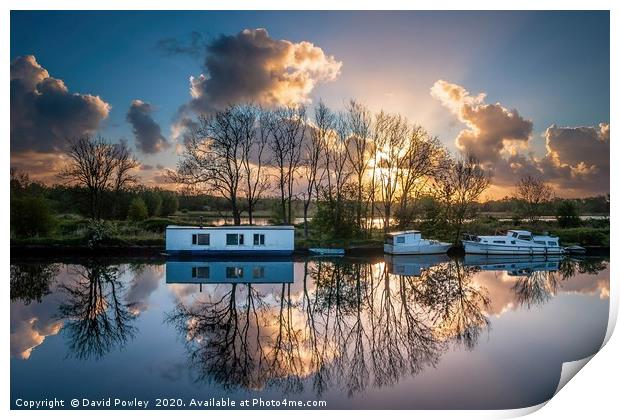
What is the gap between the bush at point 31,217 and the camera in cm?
1458

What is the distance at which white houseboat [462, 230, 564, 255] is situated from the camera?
1689cm

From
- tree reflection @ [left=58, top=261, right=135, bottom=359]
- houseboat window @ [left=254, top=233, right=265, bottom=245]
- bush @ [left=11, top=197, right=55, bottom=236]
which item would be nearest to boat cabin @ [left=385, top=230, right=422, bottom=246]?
houseboat window @ [left=254, top=233, right=265, bottom=245]

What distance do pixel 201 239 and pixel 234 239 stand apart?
1.12 metres

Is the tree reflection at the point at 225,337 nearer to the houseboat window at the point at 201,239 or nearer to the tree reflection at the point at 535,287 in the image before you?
the houseboat window at the point at 201,239

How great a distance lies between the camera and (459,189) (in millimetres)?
18453

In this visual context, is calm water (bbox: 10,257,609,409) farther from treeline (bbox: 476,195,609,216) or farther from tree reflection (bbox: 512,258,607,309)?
treeline (bbox: 476,195,609,216)

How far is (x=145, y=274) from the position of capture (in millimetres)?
12266

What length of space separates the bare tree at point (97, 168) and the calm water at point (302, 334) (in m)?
4.60

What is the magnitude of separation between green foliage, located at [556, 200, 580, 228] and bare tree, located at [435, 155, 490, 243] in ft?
10.0

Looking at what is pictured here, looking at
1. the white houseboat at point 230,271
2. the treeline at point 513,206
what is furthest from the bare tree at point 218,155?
the treeline at point 513,206

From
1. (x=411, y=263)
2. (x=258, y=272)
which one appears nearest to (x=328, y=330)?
(x=258, y=272)

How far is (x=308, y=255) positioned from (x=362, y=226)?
344 cm

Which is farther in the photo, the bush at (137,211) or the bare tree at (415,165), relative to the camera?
the bush at (137,211)
